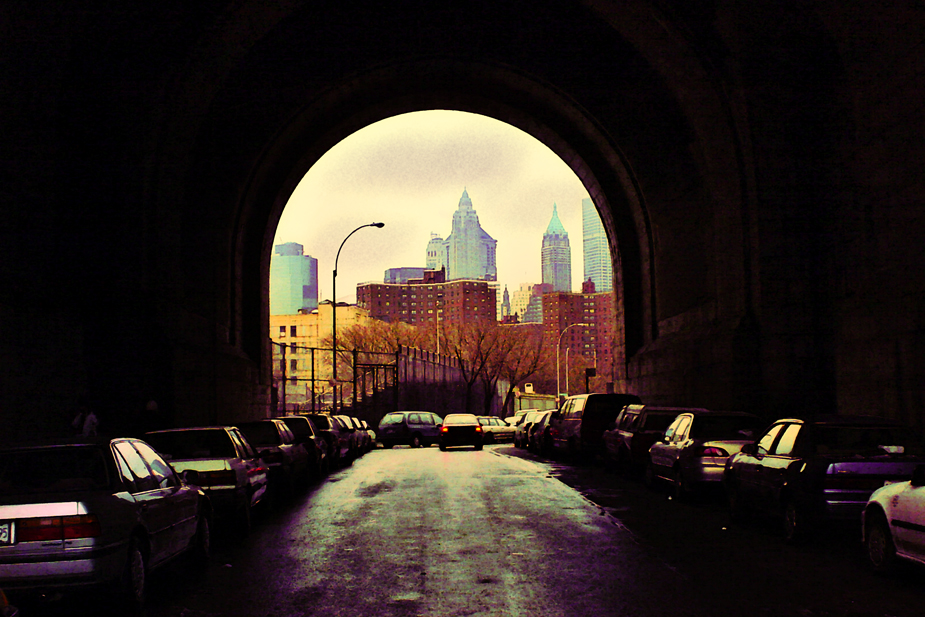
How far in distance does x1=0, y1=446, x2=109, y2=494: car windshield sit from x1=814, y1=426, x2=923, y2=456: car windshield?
767cm

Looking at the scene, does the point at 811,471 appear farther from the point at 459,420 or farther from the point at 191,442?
the point at 459,420

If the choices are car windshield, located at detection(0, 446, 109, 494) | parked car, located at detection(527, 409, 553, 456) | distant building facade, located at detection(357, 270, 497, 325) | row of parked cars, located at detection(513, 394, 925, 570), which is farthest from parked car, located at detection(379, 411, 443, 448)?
distant building facade, located at detection(357, 270, 497, 325)

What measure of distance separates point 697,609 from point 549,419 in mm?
24487

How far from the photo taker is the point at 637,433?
20.1m

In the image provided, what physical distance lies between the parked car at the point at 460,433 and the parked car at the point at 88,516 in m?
28.0

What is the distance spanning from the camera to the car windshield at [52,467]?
→ 25.0 ft

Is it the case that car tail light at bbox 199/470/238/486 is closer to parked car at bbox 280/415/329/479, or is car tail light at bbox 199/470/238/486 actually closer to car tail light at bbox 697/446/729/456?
car tail light at bbox 697/446/729/456

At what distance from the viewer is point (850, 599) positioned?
7.70 m

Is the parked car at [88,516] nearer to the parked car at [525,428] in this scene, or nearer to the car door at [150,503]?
the car door at [150,503]

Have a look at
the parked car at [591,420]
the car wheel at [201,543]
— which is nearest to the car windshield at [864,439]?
the car wheel at [201,543]

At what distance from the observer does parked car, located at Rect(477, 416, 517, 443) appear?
47094 mm

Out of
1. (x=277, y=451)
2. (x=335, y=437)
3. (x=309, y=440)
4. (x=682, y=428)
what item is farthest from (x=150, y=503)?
(x=335, y=437)

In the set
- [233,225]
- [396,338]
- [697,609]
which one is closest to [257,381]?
[233,225]

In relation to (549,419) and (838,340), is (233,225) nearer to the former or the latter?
(549,419)
